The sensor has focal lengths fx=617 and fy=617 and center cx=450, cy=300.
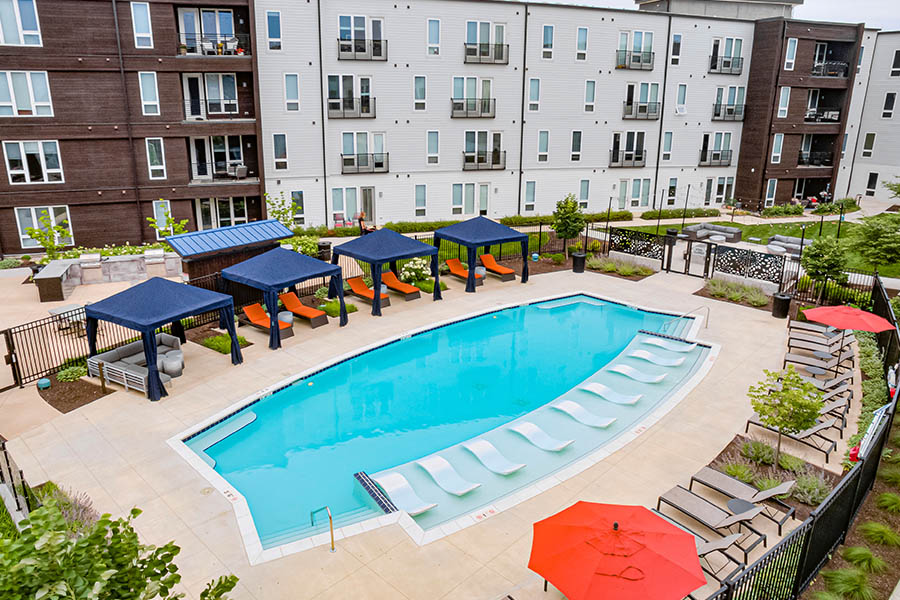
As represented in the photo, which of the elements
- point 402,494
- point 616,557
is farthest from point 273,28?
point 616,557

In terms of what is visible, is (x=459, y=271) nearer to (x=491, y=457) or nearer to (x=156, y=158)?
(x=491, y=457)

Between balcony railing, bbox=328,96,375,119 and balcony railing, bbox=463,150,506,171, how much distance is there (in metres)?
5.94

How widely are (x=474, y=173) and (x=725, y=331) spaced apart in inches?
757

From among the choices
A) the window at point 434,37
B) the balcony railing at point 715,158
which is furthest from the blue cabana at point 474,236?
the balcony railing at point 715,158

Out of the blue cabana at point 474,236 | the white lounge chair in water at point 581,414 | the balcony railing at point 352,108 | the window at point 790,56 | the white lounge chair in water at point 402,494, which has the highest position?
the window at point 790,56

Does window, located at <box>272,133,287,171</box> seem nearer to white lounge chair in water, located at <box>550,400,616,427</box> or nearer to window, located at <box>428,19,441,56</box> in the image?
window, located at <box>428,19,441,56</box>

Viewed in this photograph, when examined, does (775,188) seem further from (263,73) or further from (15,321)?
(15,321)

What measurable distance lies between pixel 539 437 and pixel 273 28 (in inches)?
1008

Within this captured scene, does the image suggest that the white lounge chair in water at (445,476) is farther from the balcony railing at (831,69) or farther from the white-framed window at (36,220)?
the balcony railing at (831,69)

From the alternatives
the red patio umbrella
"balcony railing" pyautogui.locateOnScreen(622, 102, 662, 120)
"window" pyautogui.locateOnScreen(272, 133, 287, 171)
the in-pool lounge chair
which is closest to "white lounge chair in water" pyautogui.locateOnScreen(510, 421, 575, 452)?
the red patio umbrella

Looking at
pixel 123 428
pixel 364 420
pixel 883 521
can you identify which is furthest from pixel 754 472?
pixel 123 428

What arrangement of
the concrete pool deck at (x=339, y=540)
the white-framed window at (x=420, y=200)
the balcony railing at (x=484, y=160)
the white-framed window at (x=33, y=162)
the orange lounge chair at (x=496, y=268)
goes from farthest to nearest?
the balcony railing at (x=484, y=160) → the white-framed window at (x=420, y=200) → the white-framed window at (x=33, y=162) → the orange lounge chair at (x=496, y=268) → the concrete pool deck at (x=339, y=540)

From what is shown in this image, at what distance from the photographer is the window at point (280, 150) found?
31.4 meters

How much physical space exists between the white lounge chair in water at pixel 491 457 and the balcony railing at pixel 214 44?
24.3 metres
